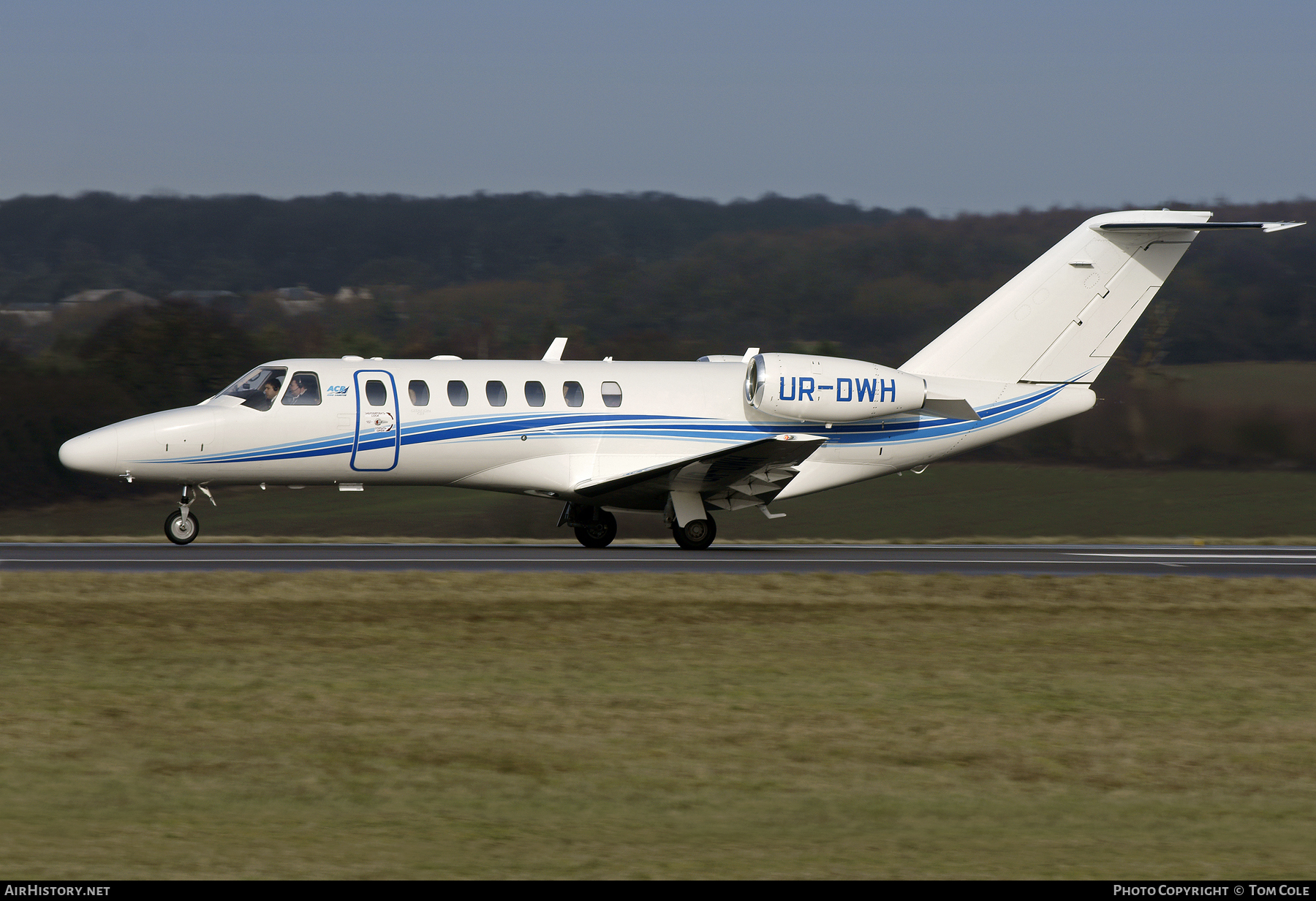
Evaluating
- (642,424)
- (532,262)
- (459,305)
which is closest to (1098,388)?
(642,424)

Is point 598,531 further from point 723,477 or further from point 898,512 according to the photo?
point 898,512

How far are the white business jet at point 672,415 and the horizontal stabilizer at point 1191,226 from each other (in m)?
0.04

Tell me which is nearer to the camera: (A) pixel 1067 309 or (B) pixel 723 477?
(B) pixel 723 477

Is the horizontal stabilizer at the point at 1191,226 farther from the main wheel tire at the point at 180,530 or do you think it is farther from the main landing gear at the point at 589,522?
the main wheel tire at the point at 180,530

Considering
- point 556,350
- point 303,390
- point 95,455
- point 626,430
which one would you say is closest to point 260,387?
point 303,390

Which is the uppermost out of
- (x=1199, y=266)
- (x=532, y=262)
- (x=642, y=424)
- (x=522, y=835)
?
(x=532, y=262)

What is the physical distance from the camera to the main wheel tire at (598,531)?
25328 mm

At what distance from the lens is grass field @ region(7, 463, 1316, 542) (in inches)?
1721

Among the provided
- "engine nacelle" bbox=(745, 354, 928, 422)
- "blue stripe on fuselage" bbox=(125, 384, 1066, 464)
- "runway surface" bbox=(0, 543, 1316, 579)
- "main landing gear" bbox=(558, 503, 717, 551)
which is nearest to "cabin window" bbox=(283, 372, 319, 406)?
"blue stripe on fuselage" bbox=(125, 384, 1066, 464)

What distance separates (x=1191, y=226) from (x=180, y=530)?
17435mm

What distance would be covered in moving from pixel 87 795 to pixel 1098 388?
118ft

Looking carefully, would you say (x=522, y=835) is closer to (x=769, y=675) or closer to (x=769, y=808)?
(x=769, y=808)

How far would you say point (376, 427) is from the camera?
23328mm

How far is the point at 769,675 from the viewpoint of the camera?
12.3m
